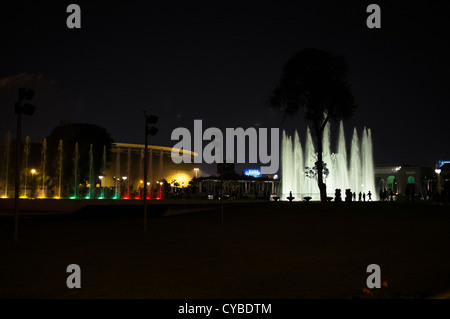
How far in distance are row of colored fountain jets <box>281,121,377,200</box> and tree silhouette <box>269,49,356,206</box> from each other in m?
29.2

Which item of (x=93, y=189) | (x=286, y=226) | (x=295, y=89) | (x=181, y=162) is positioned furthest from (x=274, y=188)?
(x=286, y=226)

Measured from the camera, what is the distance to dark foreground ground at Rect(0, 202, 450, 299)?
7.32 meters

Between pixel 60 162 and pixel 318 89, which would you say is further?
pixel 60 162

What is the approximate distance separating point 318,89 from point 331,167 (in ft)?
121

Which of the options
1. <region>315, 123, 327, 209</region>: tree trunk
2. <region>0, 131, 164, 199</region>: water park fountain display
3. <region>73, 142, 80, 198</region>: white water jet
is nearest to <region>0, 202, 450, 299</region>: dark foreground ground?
<region>315, 123, 327, 209</region>: tree trunk

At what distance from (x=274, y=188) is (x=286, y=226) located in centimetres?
7908

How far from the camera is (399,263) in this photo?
9711 millimetres

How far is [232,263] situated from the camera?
10008mm

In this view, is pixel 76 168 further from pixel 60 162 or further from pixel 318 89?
pixel 318 89

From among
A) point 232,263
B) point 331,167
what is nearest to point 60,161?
point 331,167

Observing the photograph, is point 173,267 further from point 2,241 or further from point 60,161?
point 60,161

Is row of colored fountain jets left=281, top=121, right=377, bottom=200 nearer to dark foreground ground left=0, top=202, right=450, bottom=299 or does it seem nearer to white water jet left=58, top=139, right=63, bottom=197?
white water jet left=58, top=139, right=63, bottom=197

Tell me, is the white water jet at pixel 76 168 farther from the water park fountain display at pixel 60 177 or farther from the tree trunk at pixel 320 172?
the tree trunk at pixel 320 172
